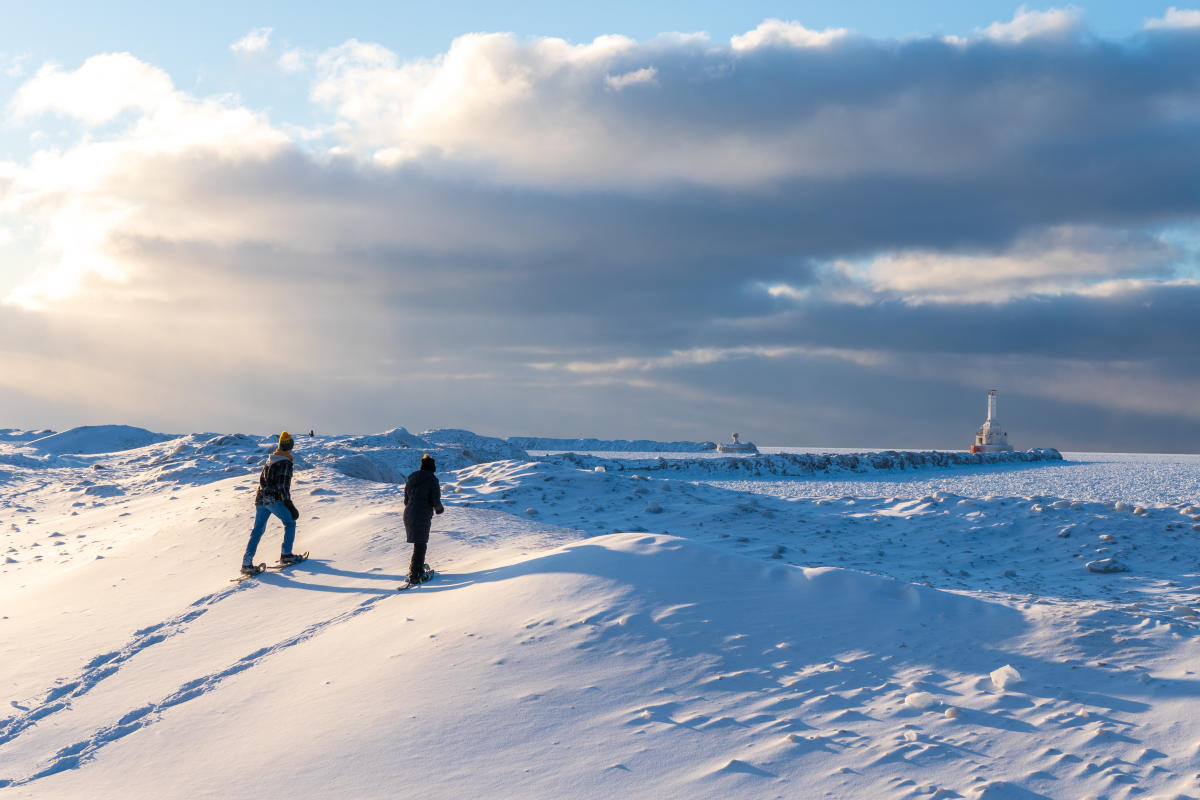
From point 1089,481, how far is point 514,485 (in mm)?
18080

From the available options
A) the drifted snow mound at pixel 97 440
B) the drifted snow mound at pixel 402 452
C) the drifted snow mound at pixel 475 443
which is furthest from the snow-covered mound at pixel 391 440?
the drifted snow mound at pixel 97 440

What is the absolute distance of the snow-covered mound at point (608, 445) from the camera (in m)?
45.6

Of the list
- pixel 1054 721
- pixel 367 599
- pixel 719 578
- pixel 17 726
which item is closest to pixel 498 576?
pixel 367 599

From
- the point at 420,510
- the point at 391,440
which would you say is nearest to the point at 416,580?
the point at 420,510

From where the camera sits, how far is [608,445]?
49719 mm

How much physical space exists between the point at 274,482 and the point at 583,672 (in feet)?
18.1

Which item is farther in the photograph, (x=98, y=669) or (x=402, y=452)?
(x=402, y=452)

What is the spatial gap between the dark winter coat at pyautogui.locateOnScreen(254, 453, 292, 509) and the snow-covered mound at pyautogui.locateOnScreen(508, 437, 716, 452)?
35.1 metres

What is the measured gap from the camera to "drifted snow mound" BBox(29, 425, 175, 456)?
3578 cm

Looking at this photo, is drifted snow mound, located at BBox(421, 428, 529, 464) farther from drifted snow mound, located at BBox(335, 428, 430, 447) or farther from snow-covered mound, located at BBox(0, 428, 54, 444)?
snow-covered mound, located at BBox(0, 428, 54, 444)

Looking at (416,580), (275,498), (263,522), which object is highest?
(275,498)

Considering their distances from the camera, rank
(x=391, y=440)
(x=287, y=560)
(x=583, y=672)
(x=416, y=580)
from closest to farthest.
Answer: (x=583, y=672)
(x=416, y=580)
(x=287, y=560)
(x=391, y=440)

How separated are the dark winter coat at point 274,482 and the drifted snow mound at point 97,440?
97.0ft

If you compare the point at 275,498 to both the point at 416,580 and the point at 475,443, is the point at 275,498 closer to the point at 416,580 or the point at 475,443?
the point at 416,580
